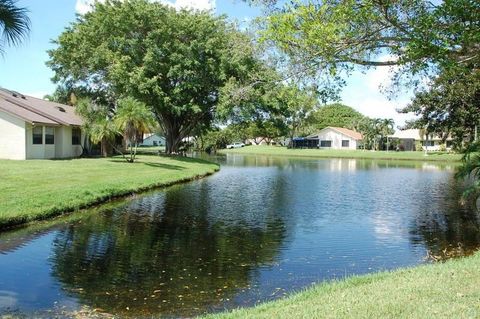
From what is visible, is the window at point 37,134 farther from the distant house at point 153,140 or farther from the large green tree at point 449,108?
the distant house at point 153,140

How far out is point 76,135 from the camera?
4309cm

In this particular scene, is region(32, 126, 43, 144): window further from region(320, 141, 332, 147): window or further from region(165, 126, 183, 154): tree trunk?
region(320, 141, 332, 147): window

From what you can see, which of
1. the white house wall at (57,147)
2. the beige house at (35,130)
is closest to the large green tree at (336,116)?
the beige house at (35,130)

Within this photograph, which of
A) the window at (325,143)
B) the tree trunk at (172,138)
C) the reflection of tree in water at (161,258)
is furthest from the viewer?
the window at (325,143)

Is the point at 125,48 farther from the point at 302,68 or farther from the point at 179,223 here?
the point at 302,68

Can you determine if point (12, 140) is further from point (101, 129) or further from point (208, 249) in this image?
point (208, 249)

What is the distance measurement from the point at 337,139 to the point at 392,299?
98.6 meters

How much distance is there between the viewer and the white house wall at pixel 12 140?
114ft

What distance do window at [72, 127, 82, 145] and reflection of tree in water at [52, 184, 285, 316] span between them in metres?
24.1

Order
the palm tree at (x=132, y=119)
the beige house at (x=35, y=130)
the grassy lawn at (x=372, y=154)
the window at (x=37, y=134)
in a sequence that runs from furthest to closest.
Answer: the grassy lawn at (x=372, y=154)
the palm tree at (x=132, y=119)
the window at (x=37, y=134)
the beige house at (x=35, y=130)

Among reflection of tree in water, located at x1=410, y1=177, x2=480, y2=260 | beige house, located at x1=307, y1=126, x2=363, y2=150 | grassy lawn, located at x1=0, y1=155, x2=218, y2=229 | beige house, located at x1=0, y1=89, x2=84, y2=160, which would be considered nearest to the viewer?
reflection of tree in water, located at x1=410, y1=177, x2=480, y2=260

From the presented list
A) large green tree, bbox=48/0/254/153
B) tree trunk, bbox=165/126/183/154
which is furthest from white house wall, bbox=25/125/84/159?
tree trunk, bbox=165/126/183/154

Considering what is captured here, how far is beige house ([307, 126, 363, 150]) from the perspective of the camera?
102750 mm

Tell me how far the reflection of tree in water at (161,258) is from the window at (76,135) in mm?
24118
